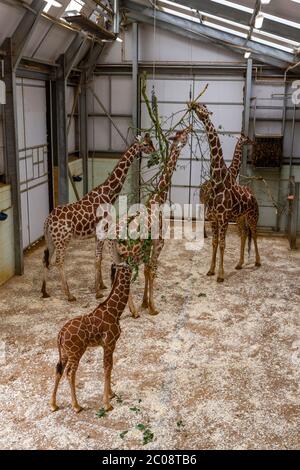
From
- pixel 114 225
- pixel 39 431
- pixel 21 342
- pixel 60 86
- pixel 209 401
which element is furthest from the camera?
pixel 60 86

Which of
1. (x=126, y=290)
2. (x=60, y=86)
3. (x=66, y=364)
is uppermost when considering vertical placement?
(x=60, y=86)

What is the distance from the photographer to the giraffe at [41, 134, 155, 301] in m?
7.05

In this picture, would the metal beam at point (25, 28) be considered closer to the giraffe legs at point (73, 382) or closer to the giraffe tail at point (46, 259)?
Result: the giraffe tail at point (46, 259)

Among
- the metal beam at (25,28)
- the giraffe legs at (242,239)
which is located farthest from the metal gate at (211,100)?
the metal beam at (25,28)

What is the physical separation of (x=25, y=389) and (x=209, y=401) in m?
1.80

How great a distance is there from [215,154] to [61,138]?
3.67 metres

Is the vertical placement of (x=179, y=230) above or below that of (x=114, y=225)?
below

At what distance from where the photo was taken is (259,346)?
5852 mm

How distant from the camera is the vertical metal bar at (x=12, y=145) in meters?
7.41

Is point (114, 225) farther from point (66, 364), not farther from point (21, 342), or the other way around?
point (66, 364)

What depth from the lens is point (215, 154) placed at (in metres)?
7.61

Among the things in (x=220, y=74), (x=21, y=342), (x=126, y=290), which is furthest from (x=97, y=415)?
(x=220, y=74)

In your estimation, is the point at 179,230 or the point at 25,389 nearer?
the point at 25,389
